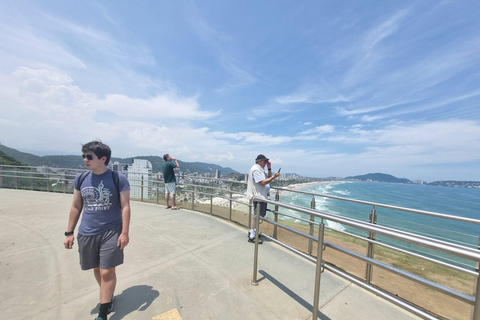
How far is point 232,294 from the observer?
2350 mm

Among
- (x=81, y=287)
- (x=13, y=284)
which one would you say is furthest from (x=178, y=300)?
(x=13, y=284)

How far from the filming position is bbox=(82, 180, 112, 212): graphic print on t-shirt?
1895mm

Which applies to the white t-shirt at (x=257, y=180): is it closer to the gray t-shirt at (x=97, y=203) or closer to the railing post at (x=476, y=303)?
the gray t-shirt at (x=97, y=203)

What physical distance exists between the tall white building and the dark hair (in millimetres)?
5452

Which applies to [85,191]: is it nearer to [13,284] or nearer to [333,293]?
[13,284]

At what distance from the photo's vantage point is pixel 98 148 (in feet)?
6.31

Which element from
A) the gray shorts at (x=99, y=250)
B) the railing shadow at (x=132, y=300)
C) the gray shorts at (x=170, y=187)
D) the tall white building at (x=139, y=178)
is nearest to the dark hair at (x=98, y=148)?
the gray shorts at (x=99, y=250)

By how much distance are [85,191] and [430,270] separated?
672 cm

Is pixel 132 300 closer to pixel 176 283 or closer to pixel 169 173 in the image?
pixel 176 283

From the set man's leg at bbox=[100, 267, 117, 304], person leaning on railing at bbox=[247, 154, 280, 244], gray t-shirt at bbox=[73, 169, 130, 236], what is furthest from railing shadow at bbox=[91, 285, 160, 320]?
person leaning on railing at bbox=[247, 154, 280, 244]

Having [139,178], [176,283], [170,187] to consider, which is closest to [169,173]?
[170,187]

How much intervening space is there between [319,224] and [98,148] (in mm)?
2363

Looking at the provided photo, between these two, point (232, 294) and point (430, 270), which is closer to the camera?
point (232, 294)

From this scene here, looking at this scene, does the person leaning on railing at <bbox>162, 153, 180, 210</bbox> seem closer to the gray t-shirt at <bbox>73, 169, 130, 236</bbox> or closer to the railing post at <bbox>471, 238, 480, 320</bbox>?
the gray t-shirt at <bbox>73, 169, 130, 236</bbox>
